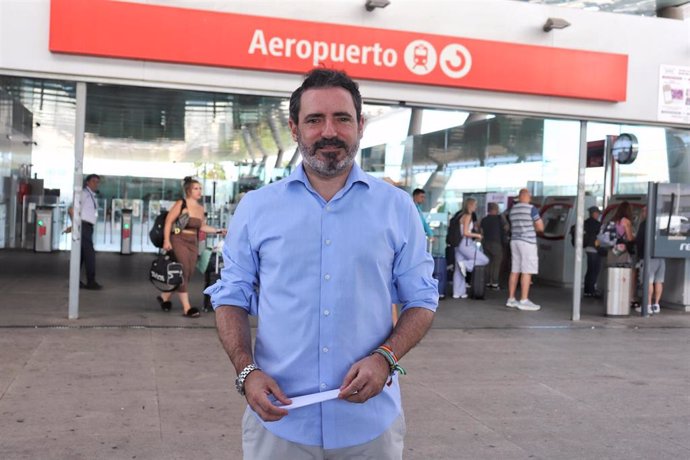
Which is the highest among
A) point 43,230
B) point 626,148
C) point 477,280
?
point 626,148

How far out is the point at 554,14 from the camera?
32.3ft

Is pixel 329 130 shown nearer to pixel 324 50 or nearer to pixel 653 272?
pixel 324 50

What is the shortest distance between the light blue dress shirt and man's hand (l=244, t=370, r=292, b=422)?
0.34ft

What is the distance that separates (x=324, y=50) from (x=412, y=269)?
7.07 m

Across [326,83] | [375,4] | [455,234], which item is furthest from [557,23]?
[326,83]

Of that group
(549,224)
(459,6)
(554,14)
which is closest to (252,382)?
(459,6)

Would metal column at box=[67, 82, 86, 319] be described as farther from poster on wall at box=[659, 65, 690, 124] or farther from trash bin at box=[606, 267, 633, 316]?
poster on wall at box=[659, 65, 690, 124]

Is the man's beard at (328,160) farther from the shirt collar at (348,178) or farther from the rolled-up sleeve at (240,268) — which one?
the rolled-up sleeve at (240,268)

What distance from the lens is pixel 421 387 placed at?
6203 mm

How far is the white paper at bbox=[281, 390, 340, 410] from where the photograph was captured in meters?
1.96

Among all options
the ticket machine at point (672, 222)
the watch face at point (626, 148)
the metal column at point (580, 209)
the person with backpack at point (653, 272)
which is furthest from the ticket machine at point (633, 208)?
the metal column at point (580, 209)

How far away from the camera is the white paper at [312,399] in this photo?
1962mm

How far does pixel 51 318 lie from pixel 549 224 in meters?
10.4

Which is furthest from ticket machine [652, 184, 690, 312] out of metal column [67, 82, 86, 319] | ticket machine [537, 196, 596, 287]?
metal column [67, 82, 86, 319]
